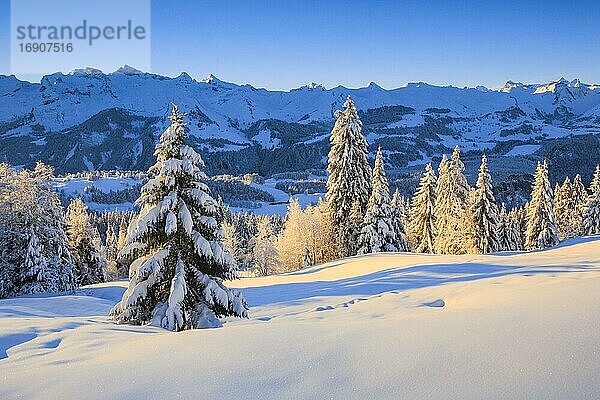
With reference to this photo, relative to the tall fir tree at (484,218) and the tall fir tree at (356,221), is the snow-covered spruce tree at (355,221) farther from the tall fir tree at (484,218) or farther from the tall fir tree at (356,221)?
the tall fir tree at (484,218)

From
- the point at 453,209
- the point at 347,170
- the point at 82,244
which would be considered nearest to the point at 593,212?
the point at 453,209

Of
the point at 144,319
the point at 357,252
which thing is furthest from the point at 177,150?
the point at 357,252

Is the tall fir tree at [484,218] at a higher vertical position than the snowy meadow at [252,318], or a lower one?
higher

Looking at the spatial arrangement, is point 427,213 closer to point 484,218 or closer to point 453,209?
point 453,209

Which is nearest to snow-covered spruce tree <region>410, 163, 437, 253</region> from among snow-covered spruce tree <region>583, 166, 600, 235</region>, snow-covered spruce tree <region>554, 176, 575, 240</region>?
snow-covered spruce tree <region>583, 166, 600, 235</region>

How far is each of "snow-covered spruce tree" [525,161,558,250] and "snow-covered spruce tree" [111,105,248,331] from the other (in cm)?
3820

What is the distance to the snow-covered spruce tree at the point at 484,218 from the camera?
111 feet

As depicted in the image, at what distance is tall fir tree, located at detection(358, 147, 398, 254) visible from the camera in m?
29.6

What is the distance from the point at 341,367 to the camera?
4238mm

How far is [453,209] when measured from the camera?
120ft

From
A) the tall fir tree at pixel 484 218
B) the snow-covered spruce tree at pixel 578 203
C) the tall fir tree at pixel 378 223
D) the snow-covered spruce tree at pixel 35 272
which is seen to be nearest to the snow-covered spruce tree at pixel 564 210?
the snow-covered spruce tree at pixel 578 203

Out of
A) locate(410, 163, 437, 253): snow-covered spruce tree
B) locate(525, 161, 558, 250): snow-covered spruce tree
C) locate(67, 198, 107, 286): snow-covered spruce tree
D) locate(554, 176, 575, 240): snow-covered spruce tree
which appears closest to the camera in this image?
locate(67, 198, 107, 286): snow-covered spruce tree

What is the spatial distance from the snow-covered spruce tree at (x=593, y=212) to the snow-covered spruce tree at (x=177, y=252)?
44.0m

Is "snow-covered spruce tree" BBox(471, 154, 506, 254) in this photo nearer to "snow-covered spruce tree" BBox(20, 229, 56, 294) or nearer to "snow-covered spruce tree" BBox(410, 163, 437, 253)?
"snow-covered spruce tree" BBox(410, 163, 437, 253)
